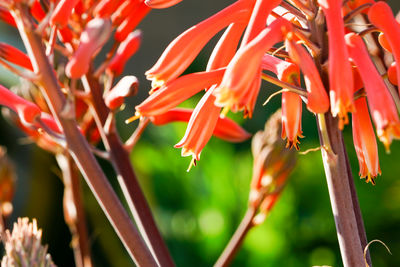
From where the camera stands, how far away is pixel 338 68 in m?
0.25

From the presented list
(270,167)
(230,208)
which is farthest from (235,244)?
(230,208)

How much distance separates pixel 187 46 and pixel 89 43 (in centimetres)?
5

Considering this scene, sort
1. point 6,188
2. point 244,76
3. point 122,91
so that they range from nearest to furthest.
Answer: point 244,76
point 122,91
point 6,188

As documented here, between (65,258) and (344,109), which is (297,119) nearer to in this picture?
(344,109)

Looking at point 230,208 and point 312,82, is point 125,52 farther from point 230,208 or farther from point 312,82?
point 230,208

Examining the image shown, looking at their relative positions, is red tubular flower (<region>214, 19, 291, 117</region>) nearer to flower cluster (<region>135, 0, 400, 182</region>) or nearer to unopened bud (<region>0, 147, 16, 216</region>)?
flower cluster (<region>135, 0, 400, 182</region>)

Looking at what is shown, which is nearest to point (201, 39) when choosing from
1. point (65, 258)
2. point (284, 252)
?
point (284, 252)

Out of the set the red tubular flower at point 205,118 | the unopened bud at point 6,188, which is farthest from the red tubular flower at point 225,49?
the unopened bud at point 6,188

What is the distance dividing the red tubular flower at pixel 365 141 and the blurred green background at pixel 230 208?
62cm

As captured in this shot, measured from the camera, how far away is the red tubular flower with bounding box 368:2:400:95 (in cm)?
28

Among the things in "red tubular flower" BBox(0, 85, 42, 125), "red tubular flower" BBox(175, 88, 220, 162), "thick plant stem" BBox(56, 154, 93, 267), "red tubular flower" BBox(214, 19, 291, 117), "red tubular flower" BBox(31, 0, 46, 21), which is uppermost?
"red tubular flower" BBox(31, 0, 46, 21)

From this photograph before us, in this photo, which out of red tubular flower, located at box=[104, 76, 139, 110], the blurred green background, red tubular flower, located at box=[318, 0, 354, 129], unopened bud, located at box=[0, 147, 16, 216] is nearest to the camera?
red tubular flower, located at box=[318, 0, 354, 129]

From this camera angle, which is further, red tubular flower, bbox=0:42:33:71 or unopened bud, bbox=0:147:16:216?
unopened bud, bbox=0:147:16:216

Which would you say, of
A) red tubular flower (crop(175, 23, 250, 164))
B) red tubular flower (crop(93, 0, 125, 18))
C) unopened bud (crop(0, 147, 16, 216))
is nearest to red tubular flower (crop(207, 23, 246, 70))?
red tubular flower (crop(175, 23, 250, 164))
